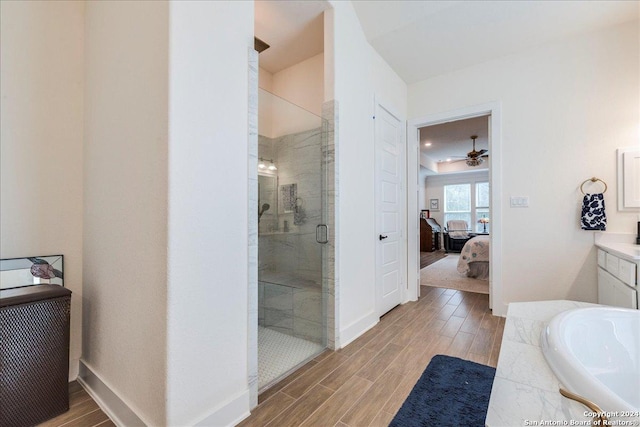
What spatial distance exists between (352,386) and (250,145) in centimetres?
164

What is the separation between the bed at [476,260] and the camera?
469 centimetres

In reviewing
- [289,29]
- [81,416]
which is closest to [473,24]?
[289,29]

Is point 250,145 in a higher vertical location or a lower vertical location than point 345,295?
higher

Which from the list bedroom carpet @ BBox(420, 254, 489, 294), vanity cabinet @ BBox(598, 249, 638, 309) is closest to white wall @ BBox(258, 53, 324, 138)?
vanity cabinet @ BBox(598, 249, 638, 309)

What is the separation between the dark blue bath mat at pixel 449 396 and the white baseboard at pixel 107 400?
1323 mm

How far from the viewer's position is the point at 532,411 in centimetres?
80

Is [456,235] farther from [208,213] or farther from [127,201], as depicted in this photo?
[127,201]

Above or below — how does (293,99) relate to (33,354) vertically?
above

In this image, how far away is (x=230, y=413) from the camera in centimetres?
141

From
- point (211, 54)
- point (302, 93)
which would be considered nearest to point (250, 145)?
point (211, 54)

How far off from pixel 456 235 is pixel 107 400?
839 centimetres

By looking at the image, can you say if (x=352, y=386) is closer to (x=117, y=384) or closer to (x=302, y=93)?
(x=117, y=384)

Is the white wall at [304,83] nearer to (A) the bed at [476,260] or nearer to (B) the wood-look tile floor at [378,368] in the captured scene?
(B) the wood-look tile floor at [378,368]

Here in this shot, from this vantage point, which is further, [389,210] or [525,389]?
[389,210]
